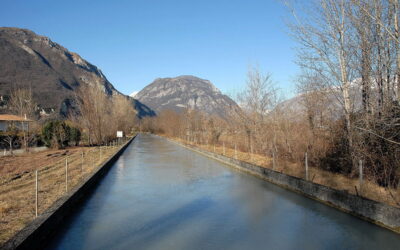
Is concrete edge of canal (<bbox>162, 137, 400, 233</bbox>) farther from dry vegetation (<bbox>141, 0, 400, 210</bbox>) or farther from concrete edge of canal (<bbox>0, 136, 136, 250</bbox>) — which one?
concrete edge of canal (<bbox>0, 136, 136, 250</bbox>)

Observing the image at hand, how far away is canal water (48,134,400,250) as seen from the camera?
6266mm

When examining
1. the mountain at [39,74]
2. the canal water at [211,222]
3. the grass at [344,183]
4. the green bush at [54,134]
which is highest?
the mountain at [39,74]

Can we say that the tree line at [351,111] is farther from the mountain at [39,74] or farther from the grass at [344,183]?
the mountain at [39,74]

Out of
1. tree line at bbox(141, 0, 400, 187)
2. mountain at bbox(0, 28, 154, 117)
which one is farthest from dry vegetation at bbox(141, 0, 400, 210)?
mountain at bbox(0, 28, 154, 117)

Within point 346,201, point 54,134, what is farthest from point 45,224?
point 54,134

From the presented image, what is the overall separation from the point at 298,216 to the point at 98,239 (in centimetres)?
483

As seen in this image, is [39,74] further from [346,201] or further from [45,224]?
[346,201]

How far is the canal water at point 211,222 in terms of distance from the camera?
627cm

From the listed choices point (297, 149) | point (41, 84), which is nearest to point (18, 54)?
point (41, 84)

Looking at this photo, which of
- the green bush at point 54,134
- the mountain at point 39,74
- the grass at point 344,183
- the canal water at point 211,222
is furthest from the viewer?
the mountain at point 39,74

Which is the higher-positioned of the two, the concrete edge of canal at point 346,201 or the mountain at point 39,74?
the mountain at point 39,74

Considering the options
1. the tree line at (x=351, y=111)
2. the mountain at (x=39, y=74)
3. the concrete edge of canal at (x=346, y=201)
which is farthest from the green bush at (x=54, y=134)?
the mountain at (x=39, y=74)

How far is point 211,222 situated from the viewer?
7.65 meters

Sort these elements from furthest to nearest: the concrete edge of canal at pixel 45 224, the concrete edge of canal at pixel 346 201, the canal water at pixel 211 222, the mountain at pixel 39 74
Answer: the mountain at pixel 39 74 < the concrete edge of canal at pixel 346 201 < the canal water at pixel 211 222 < the concrete edge of canal at pixel 45 224
